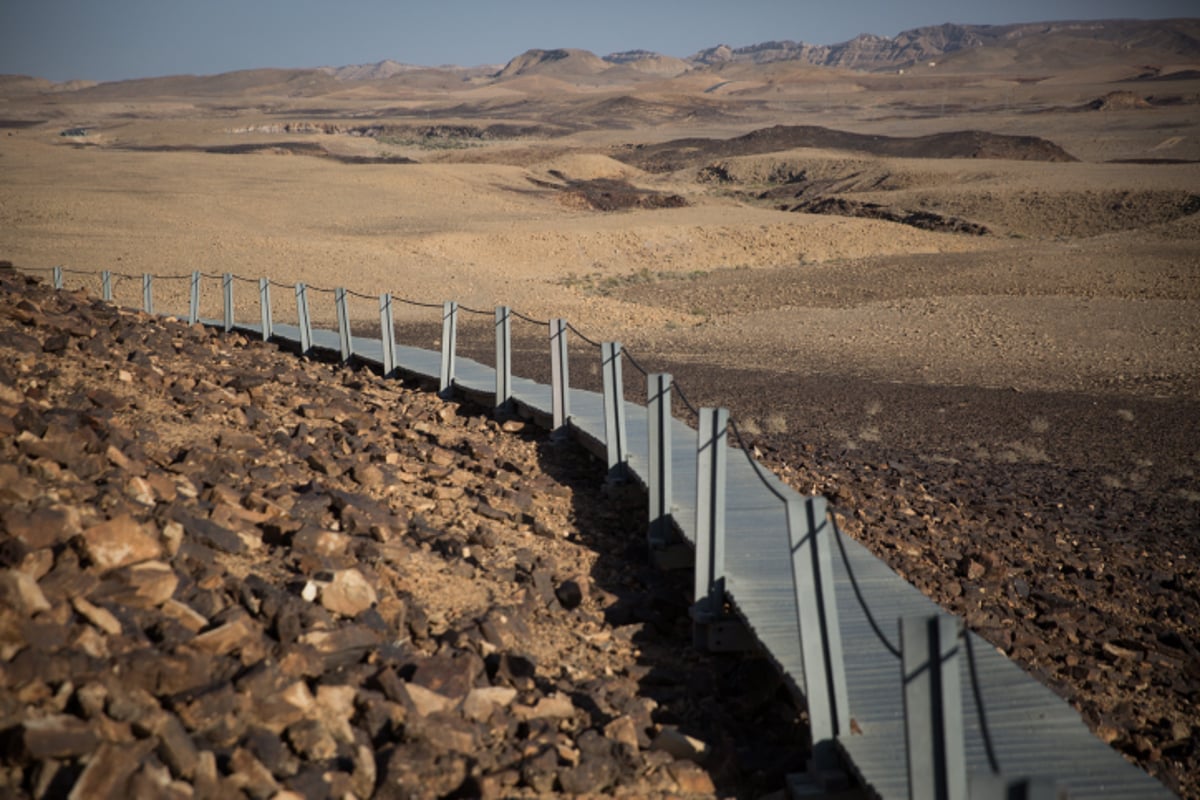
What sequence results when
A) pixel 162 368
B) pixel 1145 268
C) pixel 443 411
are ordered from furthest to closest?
pixel 1145 268 → pixel 443 411 → pixel 162 368

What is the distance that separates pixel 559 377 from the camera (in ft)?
33.9

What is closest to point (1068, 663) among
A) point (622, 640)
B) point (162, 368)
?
point (622, 640)

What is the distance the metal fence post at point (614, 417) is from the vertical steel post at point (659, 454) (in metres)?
1.41

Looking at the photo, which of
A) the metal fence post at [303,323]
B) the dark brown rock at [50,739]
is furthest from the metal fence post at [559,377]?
the dark brown rock at [50,739]

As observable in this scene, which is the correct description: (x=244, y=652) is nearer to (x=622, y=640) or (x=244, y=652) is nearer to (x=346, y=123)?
(x=622, y=640)

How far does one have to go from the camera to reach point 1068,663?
20.2ft

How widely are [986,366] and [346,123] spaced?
12812 cm

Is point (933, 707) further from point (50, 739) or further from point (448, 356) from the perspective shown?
point (448, 356)

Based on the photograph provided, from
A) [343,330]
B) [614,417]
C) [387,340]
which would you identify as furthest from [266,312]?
[614,417]

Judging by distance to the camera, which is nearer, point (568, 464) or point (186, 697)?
point (186, 697)

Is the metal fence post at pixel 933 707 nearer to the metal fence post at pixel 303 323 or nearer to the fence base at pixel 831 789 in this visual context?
the fence base at pixel 831 789

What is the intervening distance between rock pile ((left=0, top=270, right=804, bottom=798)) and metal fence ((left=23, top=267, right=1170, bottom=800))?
0.41 metres

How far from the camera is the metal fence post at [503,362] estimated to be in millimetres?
11234

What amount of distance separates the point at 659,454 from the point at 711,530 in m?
1.31
